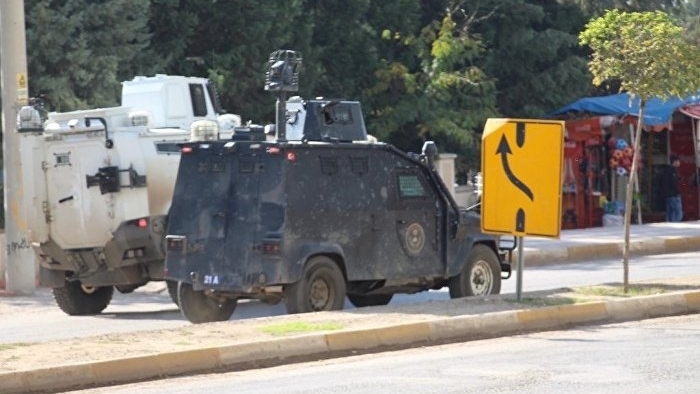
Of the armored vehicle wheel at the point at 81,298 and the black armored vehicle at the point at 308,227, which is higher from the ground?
the black armored vehicle at the point at 308,227

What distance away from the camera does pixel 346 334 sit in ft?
43.9

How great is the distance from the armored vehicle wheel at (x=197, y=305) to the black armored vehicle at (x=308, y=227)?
1 cm

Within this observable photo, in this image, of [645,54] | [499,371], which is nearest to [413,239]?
[645,54]

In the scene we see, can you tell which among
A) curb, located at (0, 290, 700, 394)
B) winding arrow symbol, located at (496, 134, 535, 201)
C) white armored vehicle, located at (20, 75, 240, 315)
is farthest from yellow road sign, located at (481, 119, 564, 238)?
white armored vehicle, located at (20, 75, 240, 315)

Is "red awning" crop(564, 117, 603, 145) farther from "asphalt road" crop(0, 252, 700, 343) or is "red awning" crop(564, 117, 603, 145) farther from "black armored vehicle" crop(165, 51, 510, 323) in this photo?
"black armored vehicle" crop(165, 51, 510, 323)

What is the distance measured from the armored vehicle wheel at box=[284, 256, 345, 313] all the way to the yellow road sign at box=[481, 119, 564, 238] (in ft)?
6.21

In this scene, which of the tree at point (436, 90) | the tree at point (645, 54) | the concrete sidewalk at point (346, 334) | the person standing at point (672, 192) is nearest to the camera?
the concrete sidewalk at point (346, 334)

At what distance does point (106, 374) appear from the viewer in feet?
38.3

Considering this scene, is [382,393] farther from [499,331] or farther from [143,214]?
[143,214]

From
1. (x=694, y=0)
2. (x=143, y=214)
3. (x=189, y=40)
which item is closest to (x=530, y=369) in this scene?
(x=143, y=214)

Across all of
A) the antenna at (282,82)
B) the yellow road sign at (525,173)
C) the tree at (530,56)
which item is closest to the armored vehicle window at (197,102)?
the antenna at (282,82)

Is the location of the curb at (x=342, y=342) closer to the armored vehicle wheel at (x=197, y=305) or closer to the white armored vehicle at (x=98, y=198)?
the armored vehicle wheel at (x=197, y=305)

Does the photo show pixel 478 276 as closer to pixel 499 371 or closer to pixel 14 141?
pixel 499 371

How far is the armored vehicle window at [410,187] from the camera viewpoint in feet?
55.9
